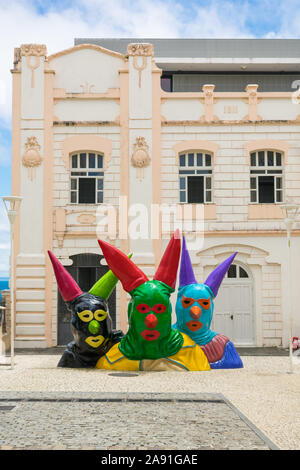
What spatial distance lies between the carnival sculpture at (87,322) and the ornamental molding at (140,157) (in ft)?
17.5

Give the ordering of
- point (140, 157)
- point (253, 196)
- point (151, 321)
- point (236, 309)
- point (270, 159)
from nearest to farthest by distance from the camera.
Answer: point (151, 321)
point (236, 309)
point (140, 157)
point (253, 196)
point (270, 159)

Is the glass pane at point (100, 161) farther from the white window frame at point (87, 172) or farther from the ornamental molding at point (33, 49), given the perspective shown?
the ornamental molding at point (33, 49)

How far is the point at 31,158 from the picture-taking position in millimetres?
15984

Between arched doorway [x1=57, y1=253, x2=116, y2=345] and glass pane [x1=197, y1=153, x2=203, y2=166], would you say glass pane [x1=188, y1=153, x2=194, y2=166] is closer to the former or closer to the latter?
glass pane [x1=197, y1=153, x2=203, y2=166]

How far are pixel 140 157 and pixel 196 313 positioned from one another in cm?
635

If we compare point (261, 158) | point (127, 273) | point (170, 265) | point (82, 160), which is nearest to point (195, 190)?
point (261, 158)

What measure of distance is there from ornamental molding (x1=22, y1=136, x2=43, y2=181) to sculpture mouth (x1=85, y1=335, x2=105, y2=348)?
6797mm

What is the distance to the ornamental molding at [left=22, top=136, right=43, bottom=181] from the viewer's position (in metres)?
16.0

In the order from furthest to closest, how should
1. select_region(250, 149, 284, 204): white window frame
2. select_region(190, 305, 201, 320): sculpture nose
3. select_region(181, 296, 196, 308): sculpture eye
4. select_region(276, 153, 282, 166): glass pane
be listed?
1. select_region(276, 153, 282, 166): glass pane
2. select_region(250, 149, 284, 204): white window frame
3. select_region(181, 296, 196, 308): sculpture eye
4. select_region(190, 305, 201, 320): sculpture nose

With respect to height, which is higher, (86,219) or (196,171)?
(196,171)

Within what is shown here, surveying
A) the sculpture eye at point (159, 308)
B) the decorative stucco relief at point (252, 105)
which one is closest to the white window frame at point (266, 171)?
the decorative stucco relief at point (252, 105)

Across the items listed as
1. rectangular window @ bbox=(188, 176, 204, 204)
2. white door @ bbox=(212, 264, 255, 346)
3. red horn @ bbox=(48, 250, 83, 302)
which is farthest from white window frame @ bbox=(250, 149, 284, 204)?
red horn @ bbox=(48, 250, 83, 302)

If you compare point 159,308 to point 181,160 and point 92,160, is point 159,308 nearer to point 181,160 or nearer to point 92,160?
point 181,160

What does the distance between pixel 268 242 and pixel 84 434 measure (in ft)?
36.5
